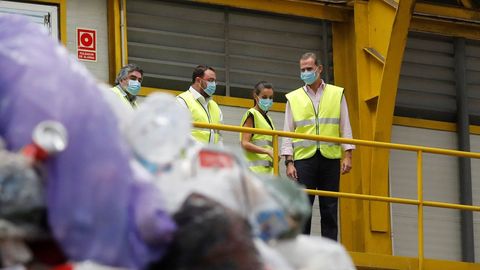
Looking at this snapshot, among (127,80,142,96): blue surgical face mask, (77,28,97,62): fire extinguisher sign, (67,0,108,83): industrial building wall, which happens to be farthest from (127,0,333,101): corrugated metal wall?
(127,80,142,96): blue surgical face mask

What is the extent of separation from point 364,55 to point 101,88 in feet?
32.4

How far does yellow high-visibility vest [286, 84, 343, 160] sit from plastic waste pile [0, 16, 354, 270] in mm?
6849

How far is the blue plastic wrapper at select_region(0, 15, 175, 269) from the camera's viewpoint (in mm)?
5223

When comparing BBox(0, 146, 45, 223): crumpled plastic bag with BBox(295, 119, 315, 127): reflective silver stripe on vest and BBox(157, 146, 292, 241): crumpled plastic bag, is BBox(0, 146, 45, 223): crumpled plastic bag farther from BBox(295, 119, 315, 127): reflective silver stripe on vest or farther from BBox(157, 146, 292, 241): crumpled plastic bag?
BBox(295, 119, 315, 127): reflective silver stripe on vest

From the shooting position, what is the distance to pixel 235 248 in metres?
5.20

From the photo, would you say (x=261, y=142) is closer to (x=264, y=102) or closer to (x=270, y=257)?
(x=264, y=102)

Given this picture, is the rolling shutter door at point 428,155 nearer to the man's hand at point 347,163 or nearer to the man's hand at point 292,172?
the man's hand at point 347,163

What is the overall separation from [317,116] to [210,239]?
7.69 meters

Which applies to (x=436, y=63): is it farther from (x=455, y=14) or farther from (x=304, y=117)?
(x=304, y=117)

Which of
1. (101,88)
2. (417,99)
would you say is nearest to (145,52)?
(417,99)

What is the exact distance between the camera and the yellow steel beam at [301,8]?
15.3 metres

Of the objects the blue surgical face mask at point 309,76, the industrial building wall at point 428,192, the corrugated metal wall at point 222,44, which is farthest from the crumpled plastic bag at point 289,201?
the industrial building wall at point 428,192

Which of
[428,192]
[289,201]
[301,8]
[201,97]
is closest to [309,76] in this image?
[201,97]

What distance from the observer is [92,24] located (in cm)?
1455
